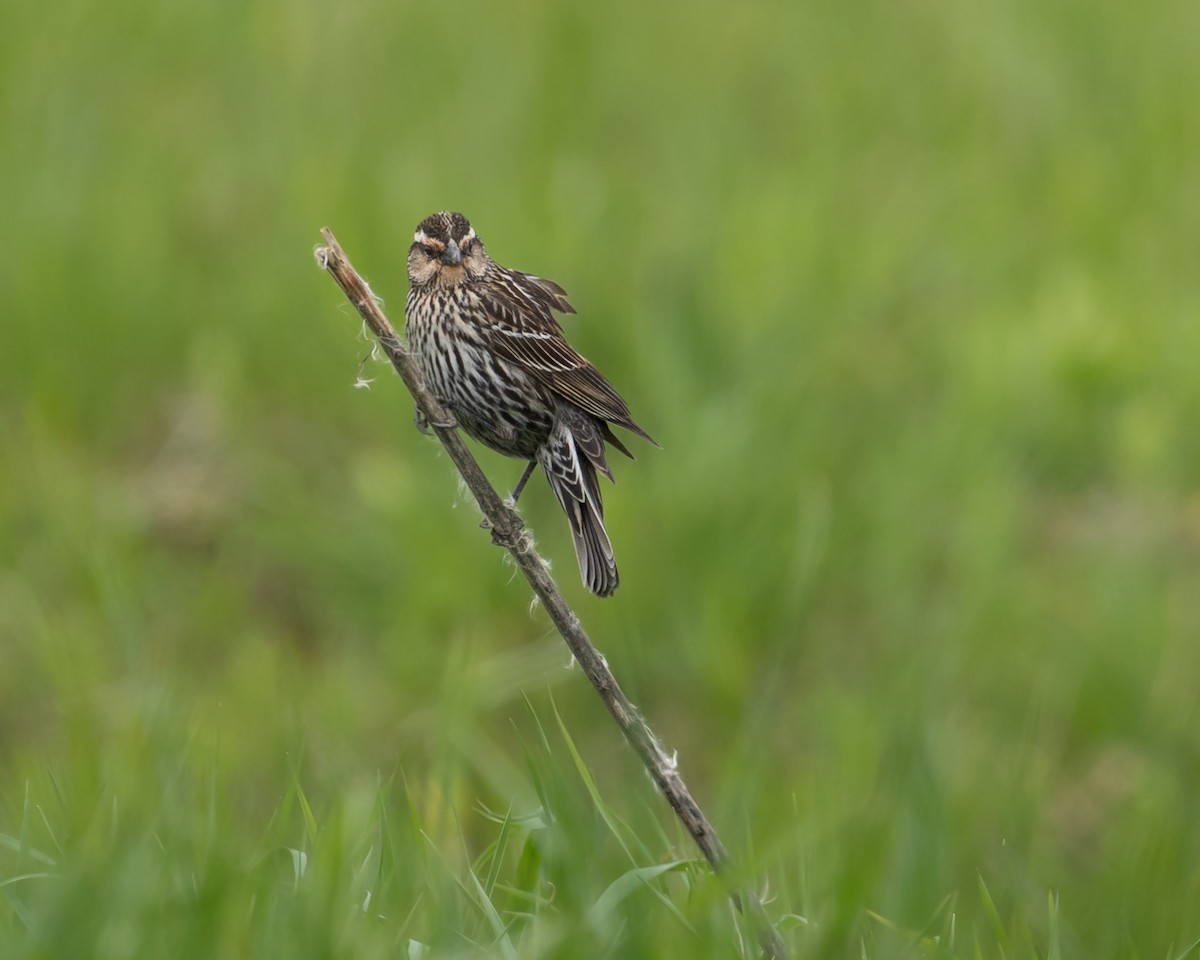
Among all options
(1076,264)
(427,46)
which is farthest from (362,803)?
(427,46)

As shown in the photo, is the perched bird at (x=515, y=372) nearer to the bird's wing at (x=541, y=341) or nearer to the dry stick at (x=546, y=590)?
the bird's wing at (x=541, y=341)

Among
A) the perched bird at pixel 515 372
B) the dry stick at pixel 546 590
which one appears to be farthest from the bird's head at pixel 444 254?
the dry stick at pixel 546 590

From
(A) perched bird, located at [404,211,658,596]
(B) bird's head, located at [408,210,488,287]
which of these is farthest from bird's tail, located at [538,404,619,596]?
(B) bird's head, located at [408,210,488,287]

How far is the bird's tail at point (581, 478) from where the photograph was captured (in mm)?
2830

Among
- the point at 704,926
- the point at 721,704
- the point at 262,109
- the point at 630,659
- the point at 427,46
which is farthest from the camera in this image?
the point at 427,46

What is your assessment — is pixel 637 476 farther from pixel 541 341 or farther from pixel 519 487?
pixel 519 487

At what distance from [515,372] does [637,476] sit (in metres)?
2.94

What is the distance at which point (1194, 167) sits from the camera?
8.73 metres

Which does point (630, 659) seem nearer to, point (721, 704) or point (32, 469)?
point (721, 704)

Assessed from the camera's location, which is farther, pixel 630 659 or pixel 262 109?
pixel 262 109

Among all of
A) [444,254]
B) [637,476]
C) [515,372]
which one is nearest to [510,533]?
[515,372]

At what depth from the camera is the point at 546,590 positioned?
2.36m

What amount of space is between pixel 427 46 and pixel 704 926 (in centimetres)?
727

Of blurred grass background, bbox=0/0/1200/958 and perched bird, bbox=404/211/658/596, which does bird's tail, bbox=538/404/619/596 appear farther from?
blurred grass background, bbox=0/0/1200/958
